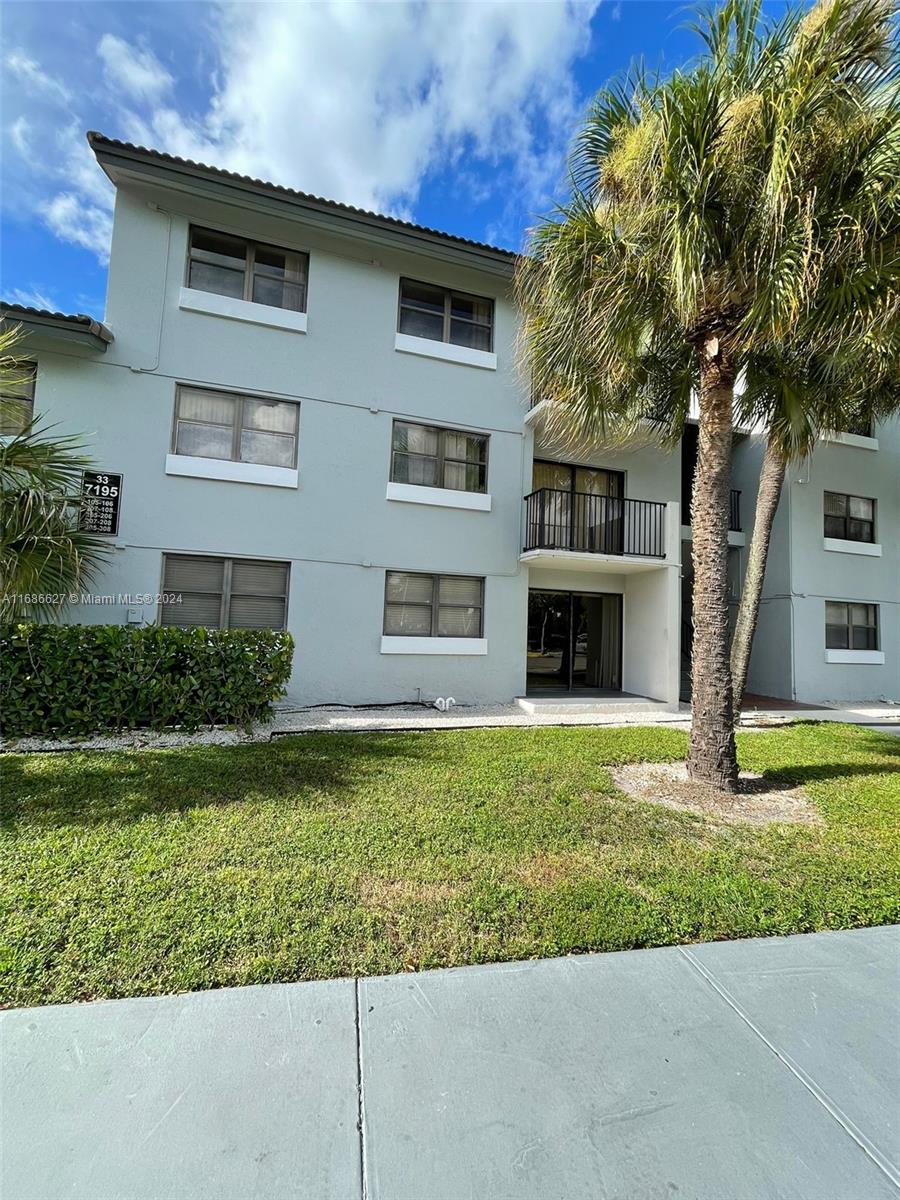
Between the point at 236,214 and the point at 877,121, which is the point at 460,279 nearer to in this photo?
the point at 236,214

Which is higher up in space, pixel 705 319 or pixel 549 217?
pixel 549 217

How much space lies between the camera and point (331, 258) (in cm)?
1065

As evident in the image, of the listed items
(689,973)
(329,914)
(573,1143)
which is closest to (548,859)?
(689,973)

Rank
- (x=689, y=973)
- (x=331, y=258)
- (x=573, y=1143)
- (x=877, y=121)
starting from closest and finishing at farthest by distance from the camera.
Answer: (x=573, y=1143) → (x=689, y=973) → (x=877, y=121) → (x=331, y=258)

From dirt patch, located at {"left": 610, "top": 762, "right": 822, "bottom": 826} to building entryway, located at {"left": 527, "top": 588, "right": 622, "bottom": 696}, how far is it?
265 inches

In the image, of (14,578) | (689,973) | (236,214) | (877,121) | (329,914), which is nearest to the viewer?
(689,973)

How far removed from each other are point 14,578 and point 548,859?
676 cm

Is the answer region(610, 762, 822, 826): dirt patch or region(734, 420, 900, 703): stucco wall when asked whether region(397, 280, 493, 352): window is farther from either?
region(610, 762, 822, 826): dirt patch

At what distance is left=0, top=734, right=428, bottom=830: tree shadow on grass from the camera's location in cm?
486

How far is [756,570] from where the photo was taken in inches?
422

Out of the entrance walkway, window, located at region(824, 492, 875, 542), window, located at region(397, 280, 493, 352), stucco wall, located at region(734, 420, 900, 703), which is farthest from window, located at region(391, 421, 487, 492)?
window, located at region(824, 492, 875, 542)

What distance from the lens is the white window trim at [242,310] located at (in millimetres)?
9758

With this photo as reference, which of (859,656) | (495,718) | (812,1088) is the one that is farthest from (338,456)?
(859,656)

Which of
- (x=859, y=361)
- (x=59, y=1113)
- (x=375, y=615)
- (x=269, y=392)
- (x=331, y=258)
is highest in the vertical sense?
(x=331, y=258)
